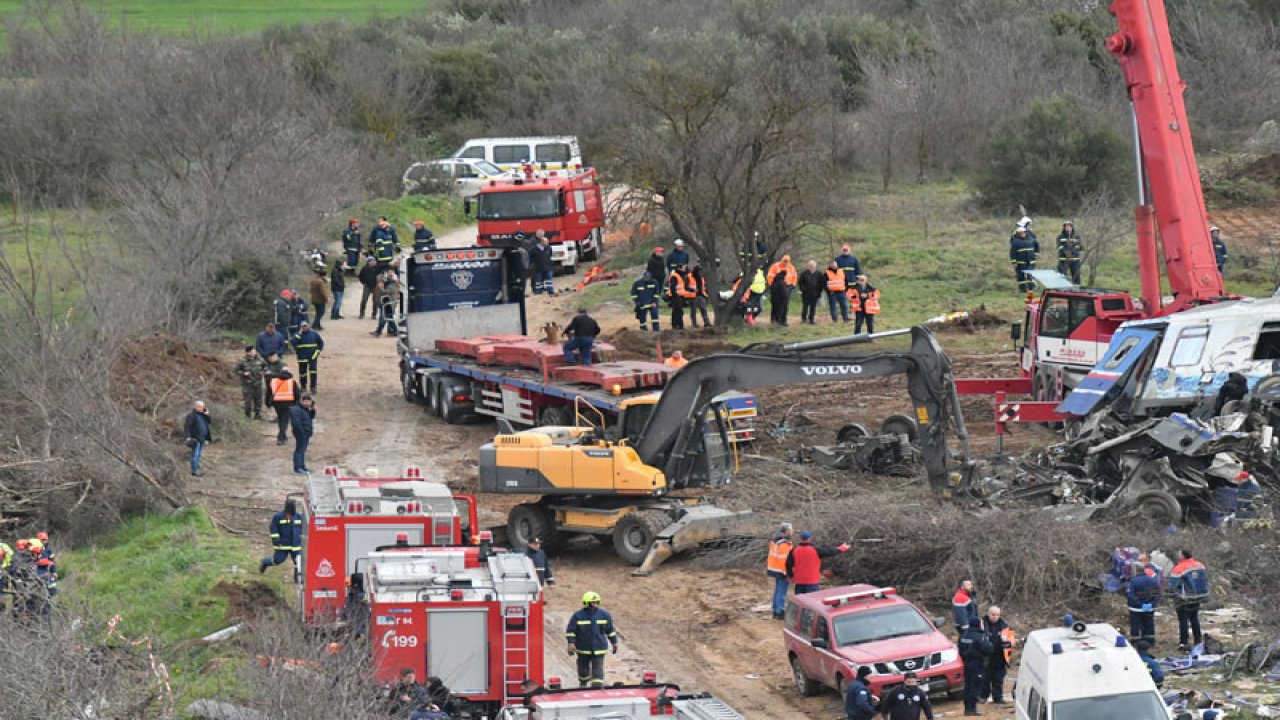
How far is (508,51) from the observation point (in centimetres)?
6906

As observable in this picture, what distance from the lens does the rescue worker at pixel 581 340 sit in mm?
30016

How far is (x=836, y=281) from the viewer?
38.7 meters

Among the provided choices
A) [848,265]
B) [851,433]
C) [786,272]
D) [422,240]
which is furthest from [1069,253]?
[422,240]

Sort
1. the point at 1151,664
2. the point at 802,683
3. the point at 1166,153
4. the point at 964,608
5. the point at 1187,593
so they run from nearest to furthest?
the point at 1151,664, the point at 964,608, the point at 1187,593, the point at 802,683, the point at 1166,153

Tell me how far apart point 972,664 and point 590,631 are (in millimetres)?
3985

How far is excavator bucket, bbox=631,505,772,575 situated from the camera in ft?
80.5

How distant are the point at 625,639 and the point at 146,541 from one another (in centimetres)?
771

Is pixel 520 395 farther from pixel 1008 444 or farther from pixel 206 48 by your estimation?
pixel 206 48

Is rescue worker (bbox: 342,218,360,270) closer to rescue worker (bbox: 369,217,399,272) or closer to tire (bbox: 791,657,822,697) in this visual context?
rescue worker (bbox: 369,217,399,272)

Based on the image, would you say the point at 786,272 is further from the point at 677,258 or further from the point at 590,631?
the point at 590,631

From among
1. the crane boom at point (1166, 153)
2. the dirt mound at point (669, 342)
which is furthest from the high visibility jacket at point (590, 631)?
the dirt mound at point (669, 342)

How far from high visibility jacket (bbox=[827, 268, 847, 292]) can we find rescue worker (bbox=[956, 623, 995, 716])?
2051 centimetres

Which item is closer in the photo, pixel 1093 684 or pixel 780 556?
pixel 1093 684

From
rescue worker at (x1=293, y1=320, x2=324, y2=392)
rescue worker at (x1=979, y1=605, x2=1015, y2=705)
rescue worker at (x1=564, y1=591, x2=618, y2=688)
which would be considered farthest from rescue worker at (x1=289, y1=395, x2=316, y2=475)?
rescue worker at (x1=979, y1=605, x2=1015, y2=705)
